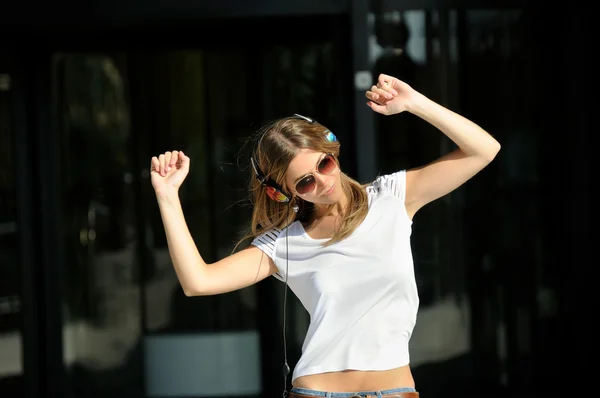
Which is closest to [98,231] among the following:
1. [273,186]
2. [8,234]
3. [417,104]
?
[8,234]

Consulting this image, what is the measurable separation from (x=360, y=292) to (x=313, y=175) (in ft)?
1.09

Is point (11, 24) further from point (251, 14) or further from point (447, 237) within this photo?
point (447, 237)

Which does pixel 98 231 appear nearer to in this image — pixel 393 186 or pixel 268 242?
pixel 268 242

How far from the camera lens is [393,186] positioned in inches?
104

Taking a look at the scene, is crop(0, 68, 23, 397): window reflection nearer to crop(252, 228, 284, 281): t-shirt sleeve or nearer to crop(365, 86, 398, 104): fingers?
crop(252, 228, 284, 281): t-shirt sleeve

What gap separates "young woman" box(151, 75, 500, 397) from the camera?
2.50 m

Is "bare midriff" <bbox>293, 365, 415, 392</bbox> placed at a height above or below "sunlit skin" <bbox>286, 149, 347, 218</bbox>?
below

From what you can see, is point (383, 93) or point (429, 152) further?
point (429, 152)

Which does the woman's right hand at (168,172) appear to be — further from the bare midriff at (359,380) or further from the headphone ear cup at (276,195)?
the bare midriff at (359,380)

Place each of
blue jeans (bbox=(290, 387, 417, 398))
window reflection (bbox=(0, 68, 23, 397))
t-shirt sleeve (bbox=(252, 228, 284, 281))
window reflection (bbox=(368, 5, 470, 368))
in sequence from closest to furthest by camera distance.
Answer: blue jeans (bbox=(290, 387, 417, 398)) < t-shirt sleeve (bbox=(252, 228, 284, 281)) < window reflection (bbox=(368, 5, 470, 368)) < window reflection (bbox=(0, 68, 23, 397))

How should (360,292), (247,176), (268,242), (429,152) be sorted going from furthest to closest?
(247,176) < (429,152) < (268,242) < (360,292)

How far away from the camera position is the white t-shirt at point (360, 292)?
250 centimetres

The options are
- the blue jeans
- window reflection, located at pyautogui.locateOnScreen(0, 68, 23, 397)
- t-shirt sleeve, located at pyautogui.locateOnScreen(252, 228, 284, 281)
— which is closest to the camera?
the blue jeans

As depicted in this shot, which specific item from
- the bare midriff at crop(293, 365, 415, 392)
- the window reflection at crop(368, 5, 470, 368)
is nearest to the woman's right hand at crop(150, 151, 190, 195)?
the bare midriff at crop(293, 365, 415, 392)
